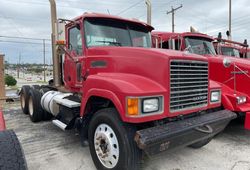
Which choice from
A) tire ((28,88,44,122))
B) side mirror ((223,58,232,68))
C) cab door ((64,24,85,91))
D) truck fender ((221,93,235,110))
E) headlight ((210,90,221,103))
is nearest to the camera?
headlight ((210,90,221,103))

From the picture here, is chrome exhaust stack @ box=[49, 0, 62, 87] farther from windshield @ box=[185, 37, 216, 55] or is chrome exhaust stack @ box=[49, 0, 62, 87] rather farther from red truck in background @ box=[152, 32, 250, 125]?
windshield @ box=[185, 37, 216, 55]

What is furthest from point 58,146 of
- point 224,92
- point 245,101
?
point 245,101

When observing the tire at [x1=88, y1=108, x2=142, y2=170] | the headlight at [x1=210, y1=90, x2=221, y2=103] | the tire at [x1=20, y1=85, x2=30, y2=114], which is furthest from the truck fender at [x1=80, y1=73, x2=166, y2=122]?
the tire at [x1=20, y1=85, x2=30, y2=114]

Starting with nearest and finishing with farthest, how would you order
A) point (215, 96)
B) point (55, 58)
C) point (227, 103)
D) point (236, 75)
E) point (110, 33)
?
point (215, 96) → point (110, 33) → point (227, 103) → point (236, 75) → point (55, 58)

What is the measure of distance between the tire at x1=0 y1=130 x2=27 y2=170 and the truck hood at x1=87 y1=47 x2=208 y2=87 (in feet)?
6.10

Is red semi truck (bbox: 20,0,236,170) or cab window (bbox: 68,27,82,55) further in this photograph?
cab window (bbox: 68,27,82,55)

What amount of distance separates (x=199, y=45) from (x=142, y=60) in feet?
12.3

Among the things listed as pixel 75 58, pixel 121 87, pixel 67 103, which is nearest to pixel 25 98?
pixel 67 103

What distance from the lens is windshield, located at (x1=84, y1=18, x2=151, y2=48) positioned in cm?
433

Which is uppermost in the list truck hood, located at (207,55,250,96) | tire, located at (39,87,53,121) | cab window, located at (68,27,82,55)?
cab window, located at (68,27,82,55)

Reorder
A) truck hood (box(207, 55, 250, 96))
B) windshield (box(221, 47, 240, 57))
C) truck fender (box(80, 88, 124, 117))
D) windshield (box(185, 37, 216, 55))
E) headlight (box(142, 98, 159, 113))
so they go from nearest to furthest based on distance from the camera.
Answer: headlight (box(142, 98, 159, 113))
truck fender (box(80, 88, 124, 117))
truck hood (box(207, 55, 250, 96))
windshield (box(185, 37, 216, 55))
windshield (box(221, 47, 240, 57))

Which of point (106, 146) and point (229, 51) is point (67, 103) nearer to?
point (106, 146)

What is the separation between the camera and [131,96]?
2.93m

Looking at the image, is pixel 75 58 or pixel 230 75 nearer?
pixel 75 58
